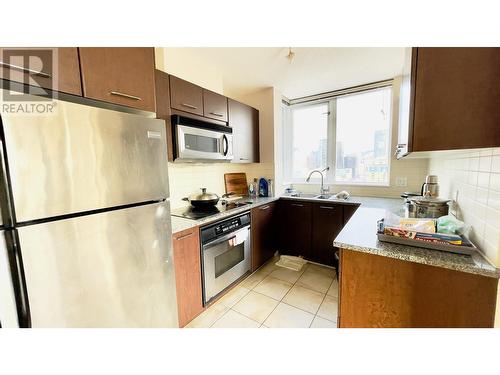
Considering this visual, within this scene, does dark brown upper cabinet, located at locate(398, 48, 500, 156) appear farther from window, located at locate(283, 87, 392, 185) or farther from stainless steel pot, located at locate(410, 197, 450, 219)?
window, located at locate(283, 87, 392, 185)

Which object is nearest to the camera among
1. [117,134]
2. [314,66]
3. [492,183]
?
[492,183]

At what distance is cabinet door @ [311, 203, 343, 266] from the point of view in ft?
7.34

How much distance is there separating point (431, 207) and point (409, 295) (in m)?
0.66

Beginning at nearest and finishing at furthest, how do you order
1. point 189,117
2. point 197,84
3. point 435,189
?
point 435,189 → point 189,117 → point 197,84

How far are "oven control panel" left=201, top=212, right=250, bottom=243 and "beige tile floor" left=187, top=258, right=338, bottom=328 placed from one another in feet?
2.22

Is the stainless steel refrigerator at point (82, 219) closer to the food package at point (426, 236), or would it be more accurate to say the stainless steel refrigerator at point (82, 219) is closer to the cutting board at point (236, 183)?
the food package at point (426, 236)

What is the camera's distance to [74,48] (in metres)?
0.86

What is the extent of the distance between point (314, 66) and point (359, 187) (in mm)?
1674

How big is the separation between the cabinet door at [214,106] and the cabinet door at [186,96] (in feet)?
0.20

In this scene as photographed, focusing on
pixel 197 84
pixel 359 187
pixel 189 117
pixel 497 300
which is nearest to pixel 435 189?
pixel 497 300

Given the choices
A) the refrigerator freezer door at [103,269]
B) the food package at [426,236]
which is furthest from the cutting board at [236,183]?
the food package at [426,236]

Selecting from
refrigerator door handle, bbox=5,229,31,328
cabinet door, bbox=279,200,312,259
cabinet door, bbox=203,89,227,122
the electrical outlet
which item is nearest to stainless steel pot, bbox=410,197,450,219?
cabinet door, bbox=279,200,312,259

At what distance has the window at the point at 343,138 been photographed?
8.31 ft
